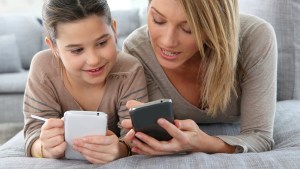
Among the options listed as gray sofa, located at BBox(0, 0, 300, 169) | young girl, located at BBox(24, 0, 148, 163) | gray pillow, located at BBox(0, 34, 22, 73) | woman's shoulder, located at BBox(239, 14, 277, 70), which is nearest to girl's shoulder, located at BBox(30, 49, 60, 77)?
young girl, located at BBox(24, 0, 148, 163)

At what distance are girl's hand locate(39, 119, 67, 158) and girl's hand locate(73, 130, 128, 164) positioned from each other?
45mm

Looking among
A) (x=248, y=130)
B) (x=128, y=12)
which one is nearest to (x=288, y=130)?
(x=248, y=130)

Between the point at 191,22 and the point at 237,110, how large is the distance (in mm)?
426

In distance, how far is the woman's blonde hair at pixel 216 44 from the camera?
3.51ft

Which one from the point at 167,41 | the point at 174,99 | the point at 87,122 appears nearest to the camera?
the point at 87,122

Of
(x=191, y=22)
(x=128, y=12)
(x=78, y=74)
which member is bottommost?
(x=128, y=12)

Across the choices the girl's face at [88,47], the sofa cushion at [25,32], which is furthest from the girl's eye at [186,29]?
the sofa cushion at [25,32]

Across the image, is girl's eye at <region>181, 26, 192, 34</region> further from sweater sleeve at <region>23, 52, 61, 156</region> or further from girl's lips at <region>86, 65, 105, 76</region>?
sweater sleeve at <region>23, 52, 61, 156</region>

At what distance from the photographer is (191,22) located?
1.05 metres

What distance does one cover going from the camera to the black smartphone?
2.97 ft

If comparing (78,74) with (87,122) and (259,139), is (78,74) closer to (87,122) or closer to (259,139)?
(87,122)

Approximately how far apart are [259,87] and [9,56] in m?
2.33

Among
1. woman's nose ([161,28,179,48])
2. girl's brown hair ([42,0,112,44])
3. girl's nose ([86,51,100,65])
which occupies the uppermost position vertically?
girl's brown hair ([42,0,112,44])

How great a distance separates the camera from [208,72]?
4.01 ft
